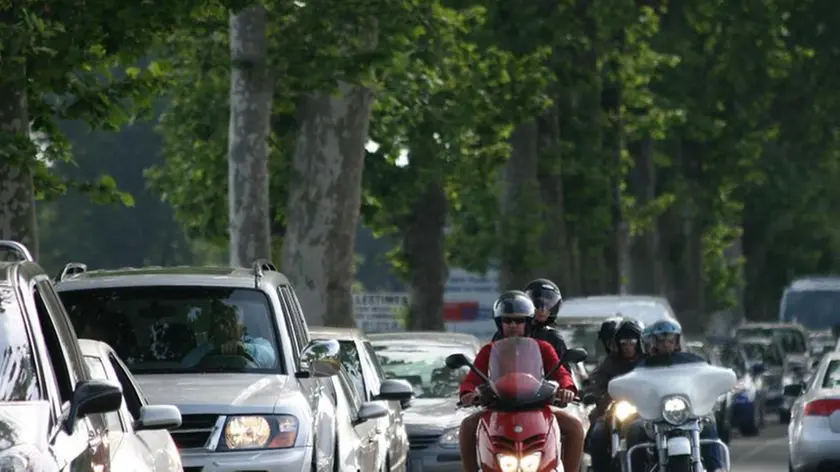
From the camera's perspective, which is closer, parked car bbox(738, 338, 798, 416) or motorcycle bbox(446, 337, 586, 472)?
motorcycle bbox(446, 337, 586, 472)

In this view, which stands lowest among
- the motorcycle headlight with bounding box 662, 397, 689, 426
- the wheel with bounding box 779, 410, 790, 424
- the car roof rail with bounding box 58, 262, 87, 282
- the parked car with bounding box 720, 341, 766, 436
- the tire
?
the wheel with bounding box 779, 410, 790, 424

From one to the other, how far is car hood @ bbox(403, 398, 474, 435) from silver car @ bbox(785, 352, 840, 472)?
2648 millimetres

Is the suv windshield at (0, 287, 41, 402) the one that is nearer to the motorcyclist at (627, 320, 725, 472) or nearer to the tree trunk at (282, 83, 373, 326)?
the motorcyclist at (627, 320, 725, 472)

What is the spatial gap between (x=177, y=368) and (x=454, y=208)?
34620 millimetres

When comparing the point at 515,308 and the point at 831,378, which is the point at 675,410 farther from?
the point at 831,378

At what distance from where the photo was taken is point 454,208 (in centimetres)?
4825

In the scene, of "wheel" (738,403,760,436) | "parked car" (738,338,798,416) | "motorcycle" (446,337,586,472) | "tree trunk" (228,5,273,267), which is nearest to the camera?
"motorcycle" (446,337,586,472)

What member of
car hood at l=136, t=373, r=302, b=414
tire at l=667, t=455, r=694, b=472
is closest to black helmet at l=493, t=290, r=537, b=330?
car hood at l=136, t=373, r=302, b=414

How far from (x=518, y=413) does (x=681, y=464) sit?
1.48 metres

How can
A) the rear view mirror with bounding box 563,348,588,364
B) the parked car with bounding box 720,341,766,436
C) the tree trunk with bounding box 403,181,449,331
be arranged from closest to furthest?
the rear view mirror with bounding box 563,348,588,364
the parked car with bounding box 720,341,766,436
the tree trunk with bounding box 403,181,449,331

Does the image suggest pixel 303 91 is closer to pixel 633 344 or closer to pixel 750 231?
pixel 633 344

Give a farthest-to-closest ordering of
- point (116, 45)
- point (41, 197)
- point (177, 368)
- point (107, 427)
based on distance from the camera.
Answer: point (41, 197), point (116, 45), point (177, 368), point (107, 427)

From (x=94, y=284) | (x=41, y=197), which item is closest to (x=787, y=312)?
(x=41, y=197)

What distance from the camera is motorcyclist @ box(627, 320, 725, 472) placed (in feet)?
48.3
